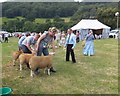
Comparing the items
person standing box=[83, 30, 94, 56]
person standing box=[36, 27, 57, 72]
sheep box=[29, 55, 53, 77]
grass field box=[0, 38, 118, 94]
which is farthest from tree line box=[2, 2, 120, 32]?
sheep box=[29, 55, 53, 77]

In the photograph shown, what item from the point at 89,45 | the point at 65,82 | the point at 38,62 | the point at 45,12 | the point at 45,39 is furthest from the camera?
the point at 45,12

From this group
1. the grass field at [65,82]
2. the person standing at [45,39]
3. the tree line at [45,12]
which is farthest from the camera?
the tree line at [45,12]

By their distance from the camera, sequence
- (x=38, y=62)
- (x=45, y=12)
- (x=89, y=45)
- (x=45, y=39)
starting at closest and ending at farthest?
(x=38, y=62), (x=45, y=39), (x=89, y=45), (x=45, y=12)

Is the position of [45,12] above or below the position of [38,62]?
above

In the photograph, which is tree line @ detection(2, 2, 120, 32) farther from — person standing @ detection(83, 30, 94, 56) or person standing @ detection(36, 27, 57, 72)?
person standing @ detection(36, 27, 57, 72)

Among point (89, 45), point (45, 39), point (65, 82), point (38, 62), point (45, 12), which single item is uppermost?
point (45, 12)

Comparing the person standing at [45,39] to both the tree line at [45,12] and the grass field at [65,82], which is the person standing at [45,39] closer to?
the grass field at [65,82]

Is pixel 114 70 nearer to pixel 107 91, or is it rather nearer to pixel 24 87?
pixel 107 91

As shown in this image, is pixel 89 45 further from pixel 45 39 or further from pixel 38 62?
pixel 38 62

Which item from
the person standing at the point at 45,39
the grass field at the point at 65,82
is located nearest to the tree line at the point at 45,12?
the grass field at the point at 65,82

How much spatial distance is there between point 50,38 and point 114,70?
9.52 ft

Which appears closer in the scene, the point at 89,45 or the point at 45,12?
the point at 89,45

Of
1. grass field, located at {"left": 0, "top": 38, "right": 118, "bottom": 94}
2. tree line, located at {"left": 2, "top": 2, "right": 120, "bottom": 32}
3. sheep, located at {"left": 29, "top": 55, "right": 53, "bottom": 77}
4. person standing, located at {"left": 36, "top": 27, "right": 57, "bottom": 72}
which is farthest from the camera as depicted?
tree line, located at {"left": 2, "top": 2, "right": 120, "bottom": 32}

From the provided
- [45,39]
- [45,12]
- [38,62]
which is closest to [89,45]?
[45,39]
